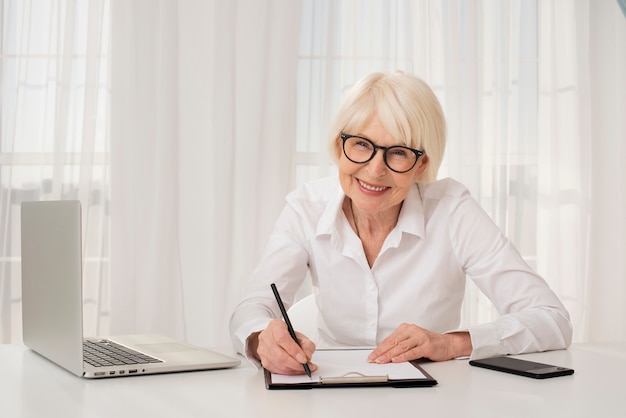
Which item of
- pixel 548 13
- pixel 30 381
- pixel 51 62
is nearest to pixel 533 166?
pixel 548 13

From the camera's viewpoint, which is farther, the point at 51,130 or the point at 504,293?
the point at 51,130

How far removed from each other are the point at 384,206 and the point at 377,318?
0.32 meters

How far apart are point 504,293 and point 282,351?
764 millimetres

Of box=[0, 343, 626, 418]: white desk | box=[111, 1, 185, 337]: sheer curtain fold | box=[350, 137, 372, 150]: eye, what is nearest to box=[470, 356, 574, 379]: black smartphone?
box=[0, 343, 626, 418]: white desk

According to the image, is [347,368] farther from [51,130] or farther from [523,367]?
[51,130]

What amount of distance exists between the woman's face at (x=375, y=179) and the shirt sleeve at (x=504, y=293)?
0.68ft

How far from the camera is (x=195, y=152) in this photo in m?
3.24

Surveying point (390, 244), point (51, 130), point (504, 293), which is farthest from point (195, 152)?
point (504, 293)

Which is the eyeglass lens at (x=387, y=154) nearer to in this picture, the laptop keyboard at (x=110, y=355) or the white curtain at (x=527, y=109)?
the laptop keyboard at (x=110, y=355)

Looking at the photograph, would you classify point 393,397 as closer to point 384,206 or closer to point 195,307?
point 384,206

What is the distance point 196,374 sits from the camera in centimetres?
142

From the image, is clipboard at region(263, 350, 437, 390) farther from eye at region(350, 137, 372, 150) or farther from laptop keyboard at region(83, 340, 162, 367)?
eye at region(350, 137, 372, 150)

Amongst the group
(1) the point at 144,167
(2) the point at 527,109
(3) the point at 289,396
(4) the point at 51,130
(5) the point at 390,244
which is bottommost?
(3) the point at 289,396

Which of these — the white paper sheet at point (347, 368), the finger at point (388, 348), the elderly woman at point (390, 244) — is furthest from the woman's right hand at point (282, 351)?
the elderly woman at point (390, 244)
